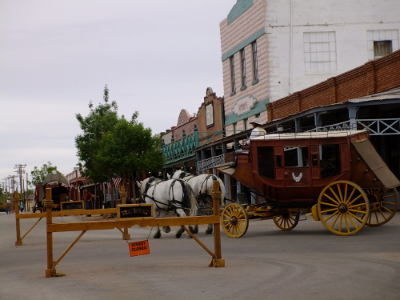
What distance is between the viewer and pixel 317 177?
16.1 metres

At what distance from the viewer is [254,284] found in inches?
348

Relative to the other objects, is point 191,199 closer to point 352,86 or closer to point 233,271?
point 233,271

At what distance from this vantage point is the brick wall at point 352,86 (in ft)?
81.7

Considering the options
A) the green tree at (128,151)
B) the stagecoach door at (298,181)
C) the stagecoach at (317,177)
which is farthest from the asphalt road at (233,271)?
the green tree at (128,151)

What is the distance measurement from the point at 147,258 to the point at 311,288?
5221 mm

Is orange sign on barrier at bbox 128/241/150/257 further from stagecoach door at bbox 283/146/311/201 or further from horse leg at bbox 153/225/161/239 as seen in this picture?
horse leg at bbox 153/225/161/239

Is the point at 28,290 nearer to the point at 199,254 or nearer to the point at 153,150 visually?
the point at 199,254

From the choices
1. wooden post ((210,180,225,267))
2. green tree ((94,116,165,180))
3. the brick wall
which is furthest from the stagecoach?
green tree ((94,116,165,180))

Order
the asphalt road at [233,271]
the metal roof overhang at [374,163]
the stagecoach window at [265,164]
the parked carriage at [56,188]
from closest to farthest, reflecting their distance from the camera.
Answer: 1. the asphalt road at [233,271]
2. the metal roof overhang at [374,163]
3. the stagecoach window at [265,164]
4. the parked carriage at [56,188]

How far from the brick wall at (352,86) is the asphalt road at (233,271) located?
31.6 feet

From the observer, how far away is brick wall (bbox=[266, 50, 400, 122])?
24906 mm

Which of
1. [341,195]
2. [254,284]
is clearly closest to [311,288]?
[254,284]

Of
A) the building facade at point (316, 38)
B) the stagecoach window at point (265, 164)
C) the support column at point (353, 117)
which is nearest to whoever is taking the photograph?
the stagecoach window at point (265, 164)

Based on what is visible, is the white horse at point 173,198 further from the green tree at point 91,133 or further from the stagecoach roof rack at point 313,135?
the green tree at point 91,133
